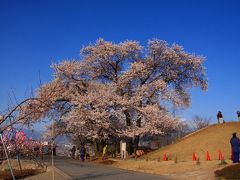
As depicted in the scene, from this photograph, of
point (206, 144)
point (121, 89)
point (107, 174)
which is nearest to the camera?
point (107, 174)

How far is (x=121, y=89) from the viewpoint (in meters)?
47.5

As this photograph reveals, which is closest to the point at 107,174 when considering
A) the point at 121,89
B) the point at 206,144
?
the point at 206,144

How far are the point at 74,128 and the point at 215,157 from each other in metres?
19.3

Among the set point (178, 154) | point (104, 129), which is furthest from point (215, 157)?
point (104, 129)

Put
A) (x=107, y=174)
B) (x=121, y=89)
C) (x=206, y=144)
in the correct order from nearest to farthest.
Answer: (x=107, y=174)
(x=206, y=144)
(x=121, y=89)

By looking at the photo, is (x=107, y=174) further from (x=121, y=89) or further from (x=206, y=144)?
(x=121, y=89)

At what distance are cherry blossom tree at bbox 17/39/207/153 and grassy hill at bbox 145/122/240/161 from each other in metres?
6.78

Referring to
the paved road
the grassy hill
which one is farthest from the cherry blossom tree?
the paved road

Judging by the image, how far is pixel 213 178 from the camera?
19.5 metres

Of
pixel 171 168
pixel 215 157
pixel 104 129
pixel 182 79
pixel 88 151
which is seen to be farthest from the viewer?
pixel 88 151

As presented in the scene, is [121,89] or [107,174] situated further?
[121,89]

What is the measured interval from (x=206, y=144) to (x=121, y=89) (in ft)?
48.9

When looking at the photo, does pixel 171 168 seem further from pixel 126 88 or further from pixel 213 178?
pixel 126 88

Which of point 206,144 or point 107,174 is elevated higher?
point 206,144
